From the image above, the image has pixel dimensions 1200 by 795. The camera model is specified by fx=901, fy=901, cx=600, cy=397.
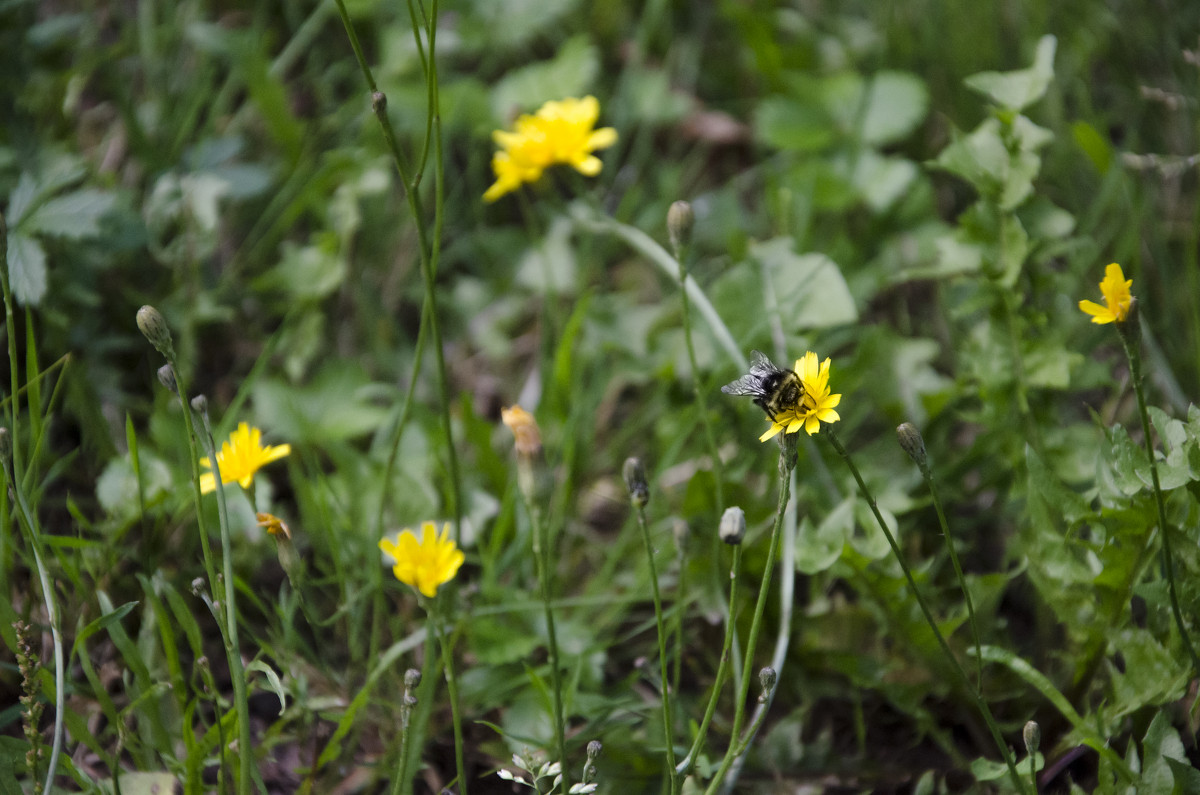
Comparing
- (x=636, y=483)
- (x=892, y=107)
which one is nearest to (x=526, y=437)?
(x=636, y=483)

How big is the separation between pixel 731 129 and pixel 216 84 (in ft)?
5.00

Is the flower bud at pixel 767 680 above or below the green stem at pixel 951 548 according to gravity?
below

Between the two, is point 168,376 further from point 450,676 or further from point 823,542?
point 823,542

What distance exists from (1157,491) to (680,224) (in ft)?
2.37

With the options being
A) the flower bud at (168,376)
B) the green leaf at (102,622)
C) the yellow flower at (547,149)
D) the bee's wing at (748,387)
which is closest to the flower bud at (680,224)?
the bee's wing at (748,387)

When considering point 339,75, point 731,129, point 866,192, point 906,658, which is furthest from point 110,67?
point 906,658

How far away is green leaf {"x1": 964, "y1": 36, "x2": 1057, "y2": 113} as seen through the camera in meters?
1.57

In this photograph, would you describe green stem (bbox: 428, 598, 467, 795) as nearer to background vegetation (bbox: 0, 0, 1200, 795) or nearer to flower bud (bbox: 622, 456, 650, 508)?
background vegetation (bbox: 0, 0, 1200, 795)

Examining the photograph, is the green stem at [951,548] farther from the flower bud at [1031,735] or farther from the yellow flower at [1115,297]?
the yellow flower at [1115,297]

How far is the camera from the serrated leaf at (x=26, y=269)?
1.50m

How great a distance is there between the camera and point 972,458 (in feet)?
5.78

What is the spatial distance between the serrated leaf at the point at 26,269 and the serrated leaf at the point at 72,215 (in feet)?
0.16

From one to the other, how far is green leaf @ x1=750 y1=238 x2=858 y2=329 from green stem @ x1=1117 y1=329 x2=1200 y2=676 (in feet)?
1.95

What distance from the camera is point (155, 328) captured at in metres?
1.16
